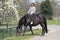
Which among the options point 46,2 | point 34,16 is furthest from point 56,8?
point 34,16

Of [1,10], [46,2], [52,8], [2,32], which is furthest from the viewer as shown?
[52,8]

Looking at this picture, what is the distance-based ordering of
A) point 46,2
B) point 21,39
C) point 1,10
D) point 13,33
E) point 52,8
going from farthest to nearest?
point 52,8 → point 46,2 → point 1,10 → point 13,33 → point 21,39

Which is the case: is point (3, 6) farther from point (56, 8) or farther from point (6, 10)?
point (56, 8)

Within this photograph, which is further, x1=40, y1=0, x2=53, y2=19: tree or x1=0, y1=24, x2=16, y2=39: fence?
x1=40, y1=0, x2=53, y2=19: tree

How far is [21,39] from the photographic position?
666 inches

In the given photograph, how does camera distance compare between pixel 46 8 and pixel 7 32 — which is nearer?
pixel 7 32

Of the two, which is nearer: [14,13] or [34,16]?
[34,16]

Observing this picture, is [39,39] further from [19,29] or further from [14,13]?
[14,13]

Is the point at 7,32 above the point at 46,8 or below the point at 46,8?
below

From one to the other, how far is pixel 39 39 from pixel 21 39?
53.9 inches

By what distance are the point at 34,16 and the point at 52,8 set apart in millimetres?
41340

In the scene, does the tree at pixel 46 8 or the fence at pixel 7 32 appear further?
the tree at pixel 46 8

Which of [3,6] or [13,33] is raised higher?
[3,6]

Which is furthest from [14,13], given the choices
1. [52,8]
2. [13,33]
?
[52,8]
